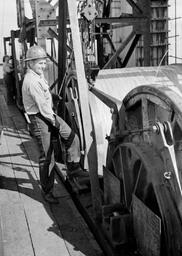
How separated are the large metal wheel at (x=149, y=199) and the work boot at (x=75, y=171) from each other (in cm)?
148

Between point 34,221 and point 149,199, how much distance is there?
4.94ft

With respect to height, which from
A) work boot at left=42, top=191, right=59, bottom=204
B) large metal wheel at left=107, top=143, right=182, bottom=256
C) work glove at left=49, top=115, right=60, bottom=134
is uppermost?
work glove at left=49, top=115, right=60, bottom=134

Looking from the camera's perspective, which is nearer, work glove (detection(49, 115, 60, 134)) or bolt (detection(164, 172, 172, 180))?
bolt (detection(164, 172, 172, 180))

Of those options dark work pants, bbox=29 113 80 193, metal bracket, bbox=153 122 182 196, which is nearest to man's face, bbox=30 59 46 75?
dark work pants, bbox=29 113 80 193

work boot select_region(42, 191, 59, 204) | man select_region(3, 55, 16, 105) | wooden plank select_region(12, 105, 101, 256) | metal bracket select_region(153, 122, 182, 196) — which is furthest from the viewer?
man select_region(3, 55, 16, 105)

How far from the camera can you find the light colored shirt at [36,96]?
164 inches

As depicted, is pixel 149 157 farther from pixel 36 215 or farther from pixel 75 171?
pixel 75 171

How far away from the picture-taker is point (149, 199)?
3.02 m

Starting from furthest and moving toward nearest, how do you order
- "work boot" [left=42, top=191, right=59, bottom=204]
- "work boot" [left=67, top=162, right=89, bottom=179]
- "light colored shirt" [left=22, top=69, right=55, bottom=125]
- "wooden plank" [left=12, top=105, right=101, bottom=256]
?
"work boot" [left=67, top=162, right=89, bottom=179] < "work boot" [left=42, top=191, right=59, bottom=204] < "light colored shirt" [left=22, top=69, right=55, bottom=125] < "wooden plank" [left=12, top=105, right=101, bottom=256]

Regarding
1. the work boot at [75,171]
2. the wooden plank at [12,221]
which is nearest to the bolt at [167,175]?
the wooden plank at [12,221]

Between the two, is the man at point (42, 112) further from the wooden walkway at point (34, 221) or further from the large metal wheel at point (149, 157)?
the large metal wheel at point (149, 157)

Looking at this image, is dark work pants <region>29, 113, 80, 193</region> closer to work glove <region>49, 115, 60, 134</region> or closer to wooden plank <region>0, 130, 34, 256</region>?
work glove <region>49, 115, 60, 134</region>

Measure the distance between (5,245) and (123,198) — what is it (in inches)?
46.4

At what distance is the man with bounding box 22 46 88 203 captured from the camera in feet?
13.7
